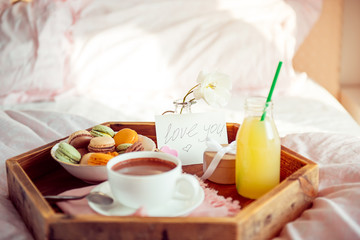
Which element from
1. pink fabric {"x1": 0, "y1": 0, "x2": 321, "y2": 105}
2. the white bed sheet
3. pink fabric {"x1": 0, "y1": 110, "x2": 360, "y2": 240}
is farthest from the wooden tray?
pink fabric {"x1": 0, "y1": 0, "x2": 321, "y2": 105}

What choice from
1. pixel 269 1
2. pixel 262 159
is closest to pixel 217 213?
pixel 262 159

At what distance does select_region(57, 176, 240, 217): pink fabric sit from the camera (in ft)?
1.90

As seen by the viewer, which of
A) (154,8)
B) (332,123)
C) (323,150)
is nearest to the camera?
(323,150)

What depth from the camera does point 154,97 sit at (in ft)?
5.34

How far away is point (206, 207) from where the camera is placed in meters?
0.62

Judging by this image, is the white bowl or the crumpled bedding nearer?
the white bowl

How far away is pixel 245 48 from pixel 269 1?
36 cm

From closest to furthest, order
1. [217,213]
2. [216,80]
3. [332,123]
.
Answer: [217,213] < [216,80] < [332,123]

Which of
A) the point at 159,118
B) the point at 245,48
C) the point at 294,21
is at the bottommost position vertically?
the point at 159,118

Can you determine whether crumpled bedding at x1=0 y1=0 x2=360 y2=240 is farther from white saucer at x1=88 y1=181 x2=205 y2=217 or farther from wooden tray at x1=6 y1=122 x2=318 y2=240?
white saucer at x1=88 y1=181 x2=205 y2=217

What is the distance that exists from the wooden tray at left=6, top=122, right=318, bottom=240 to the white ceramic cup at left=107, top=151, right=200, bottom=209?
5cm

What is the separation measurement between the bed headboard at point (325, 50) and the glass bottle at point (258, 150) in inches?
61.6

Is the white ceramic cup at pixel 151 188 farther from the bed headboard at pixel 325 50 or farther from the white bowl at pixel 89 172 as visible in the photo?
the bed headboard at pixel 325 50

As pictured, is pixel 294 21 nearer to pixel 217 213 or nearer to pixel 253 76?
pixel 253 76
